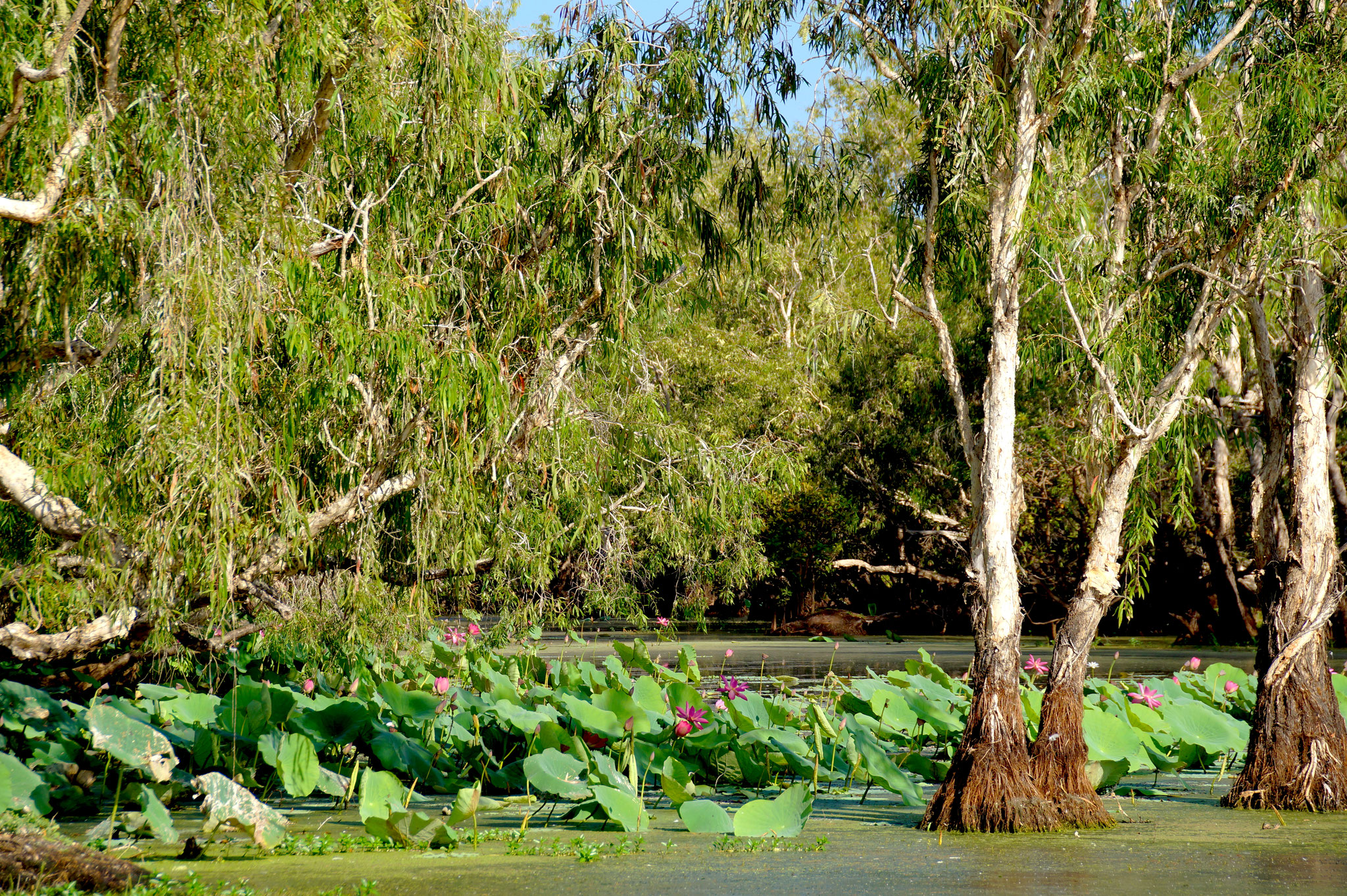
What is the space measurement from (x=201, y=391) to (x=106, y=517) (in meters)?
0.69

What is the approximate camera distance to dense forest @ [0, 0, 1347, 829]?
15.4 feet

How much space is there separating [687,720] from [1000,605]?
164cm

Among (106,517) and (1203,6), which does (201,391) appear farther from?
(1203,6)

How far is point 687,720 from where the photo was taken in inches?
231

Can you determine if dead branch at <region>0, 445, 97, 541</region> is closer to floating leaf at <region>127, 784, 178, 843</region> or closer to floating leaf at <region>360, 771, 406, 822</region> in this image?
floating leaf at <region>127, 784, 178, 843</region>

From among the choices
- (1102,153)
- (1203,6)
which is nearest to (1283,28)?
(1203,6)

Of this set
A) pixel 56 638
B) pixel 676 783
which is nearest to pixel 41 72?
pixel 56 638

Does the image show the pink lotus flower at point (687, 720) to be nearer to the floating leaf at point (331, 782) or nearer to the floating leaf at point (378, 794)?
the floating leaf at point (378, 794)

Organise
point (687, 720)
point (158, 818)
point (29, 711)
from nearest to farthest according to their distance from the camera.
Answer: point (158, 818), point (29, 711), point (687, 720)

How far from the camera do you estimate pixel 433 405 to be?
577cm

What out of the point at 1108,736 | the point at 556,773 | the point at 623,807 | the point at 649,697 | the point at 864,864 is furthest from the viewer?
the point at 649,697

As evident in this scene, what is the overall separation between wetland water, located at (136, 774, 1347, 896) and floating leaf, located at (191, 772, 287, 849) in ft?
0.38

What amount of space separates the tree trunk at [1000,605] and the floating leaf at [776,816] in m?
0.65

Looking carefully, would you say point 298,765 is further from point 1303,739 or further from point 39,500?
point 1303,739
